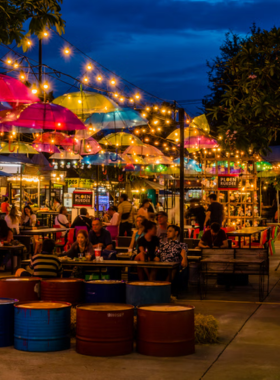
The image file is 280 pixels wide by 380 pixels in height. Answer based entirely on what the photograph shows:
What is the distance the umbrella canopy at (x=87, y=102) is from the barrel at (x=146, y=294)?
903cm

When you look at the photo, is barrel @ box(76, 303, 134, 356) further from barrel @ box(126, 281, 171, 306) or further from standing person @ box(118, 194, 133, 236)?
standing person @ box(118, 194, 133, 236)

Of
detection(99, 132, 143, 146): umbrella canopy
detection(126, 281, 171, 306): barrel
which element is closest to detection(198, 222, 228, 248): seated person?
detection(126, 281, 171, 306): barrel

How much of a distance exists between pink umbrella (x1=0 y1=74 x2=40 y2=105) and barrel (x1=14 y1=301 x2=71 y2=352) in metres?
6.48

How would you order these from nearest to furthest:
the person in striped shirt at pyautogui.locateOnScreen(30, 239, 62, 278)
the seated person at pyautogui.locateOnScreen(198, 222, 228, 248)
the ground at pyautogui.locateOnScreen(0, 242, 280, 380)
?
the ground at pyautogui.locateOnScreen(0, 242, 280, 380) < the person in striped shirt at pyautogui.locateOnScreen(30, 239, 62, 278) < the seated person at pyautogui.locateOnScreen(198, 222, 228, 248)

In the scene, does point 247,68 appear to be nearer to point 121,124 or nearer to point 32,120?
point 32,120

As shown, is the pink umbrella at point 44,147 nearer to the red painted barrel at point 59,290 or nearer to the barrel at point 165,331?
the red painted barrel at point 59,290

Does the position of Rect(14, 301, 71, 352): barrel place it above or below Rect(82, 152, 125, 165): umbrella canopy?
below

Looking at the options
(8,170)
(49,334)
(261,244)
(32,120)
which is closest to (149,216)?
(261,244)

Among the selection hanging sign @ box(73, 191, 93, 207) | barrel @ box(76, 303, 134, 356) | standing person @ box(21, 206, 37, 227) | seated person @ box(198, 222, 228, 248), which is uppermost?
hanging sign @ box(73, 191, 93, 207)

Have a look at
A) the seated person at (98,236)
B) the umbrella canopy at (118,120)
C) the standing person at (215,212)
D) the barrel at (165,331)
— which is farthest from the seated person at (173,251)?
the umbrella canopy at (118,120)

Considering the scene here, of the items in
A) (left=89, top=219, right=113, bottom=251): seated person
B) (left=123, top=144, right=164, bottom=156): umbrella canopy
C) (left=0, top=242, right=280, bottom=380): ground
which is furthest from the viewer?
(left=123, top=144, right=164, bottom=156): umbrella canopy

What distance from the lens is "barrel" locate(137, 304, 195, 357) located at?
714 cm

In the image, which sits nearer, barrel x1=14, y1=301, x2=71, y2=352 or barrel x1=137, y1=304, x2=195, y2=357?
barrel x1=137, y1=304, x2=195, y2=357

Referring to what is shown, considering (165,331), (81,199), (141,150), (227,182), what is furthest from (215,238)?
(141,150)
